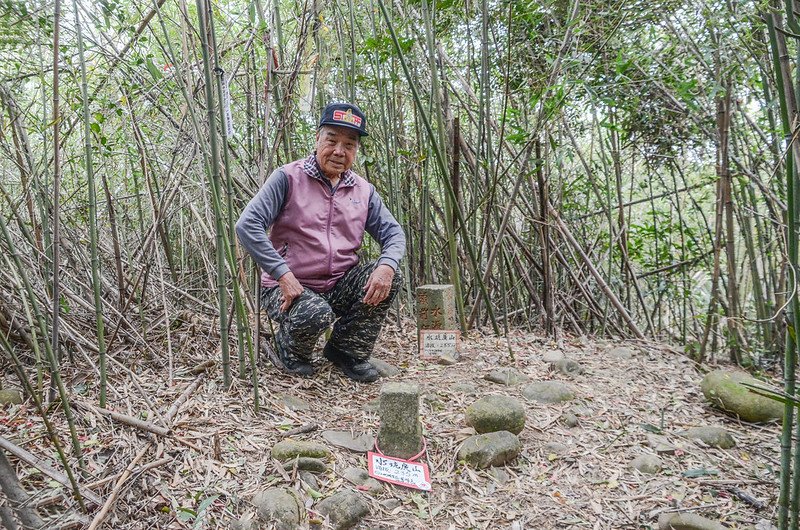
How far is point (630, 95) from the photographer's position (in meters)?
2.89

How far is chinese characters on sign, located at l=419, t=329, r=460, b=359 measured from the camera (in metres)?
2.30

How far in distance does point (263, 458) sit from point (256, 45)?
1854 millimetres

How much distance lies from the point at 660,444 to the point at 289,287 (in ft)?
4.94

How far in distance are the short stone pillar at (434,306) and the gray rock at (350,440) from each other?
75 cm

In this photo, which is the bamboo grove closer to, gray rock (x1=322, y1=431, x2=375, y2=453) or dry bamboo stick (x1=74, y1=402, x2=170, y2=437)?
dry bamboo stick (x1=74, y1=402, x2=170, y2=437)

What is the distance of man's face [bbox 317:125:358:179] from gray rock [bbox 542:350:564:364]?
139 centimetres

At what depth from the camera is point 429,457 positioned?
1662 mm

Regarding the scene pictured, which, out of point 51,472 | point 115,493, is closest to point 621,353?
point 115,493

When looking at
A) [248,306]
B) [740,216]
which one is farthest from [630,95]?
[248,306]

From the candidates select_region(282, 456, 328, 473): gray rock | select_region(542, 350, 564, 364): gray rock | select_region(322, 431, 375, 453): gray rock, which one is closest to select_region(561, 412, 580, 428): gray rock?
select_region(542, 350, 564, 364): gray rock

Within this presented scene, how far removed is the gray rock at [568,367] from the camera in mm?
2395

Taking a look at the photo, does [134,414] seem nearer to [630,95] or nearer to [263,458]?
[263,458]

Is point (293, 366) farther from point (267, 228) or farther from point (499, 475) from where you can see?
point (499, 475)

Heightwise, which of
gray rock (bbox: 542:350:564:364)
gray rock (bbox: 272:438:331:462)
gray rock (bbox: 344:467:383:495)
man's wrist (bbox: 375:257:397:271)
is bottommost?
gray rock (bbox: 344:467:383:495)
